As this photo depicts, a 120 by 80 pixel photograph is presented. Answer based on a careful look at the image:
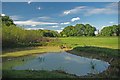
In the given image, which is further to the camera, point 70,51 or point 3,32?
point 70,51

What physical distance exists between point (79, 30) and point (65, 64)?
1090 mm

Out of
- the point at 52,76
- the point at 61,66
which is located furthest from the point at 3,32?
the point at 52,76

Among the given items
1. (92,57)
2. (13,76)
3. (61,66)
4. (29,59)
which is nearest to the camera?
(13,76)

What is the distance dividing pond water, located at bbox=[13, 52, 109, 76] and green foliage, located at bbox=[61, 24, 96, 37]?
66 cm

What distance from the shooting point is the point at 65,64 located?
5863 millimetres

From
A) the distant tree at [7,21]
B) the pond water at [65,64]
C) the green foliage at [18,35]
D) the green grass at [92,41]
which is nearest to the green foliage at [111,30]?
the green grass at [92,41]

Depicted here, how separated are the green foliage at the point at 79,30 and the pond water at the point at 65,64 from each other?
2.17 feet

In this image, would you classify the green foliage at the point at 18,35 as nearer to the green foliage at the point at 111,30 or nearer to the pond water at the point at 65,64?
the pond water at the point at 65,64

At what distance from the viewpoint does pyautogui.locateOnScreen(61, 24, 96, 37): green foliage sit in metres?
6.15

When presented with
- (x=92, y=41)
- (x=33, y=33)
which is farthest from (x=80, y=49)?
(x=33, y=33)

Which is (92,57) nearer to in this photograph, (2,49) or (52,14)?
(52,14)

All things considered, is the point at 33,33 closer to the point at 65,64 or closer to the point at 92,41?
the point at 65,64

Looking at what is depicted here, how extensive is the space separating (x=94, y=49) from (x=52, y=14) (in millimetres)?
1729

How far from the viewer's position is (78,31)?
643cm
